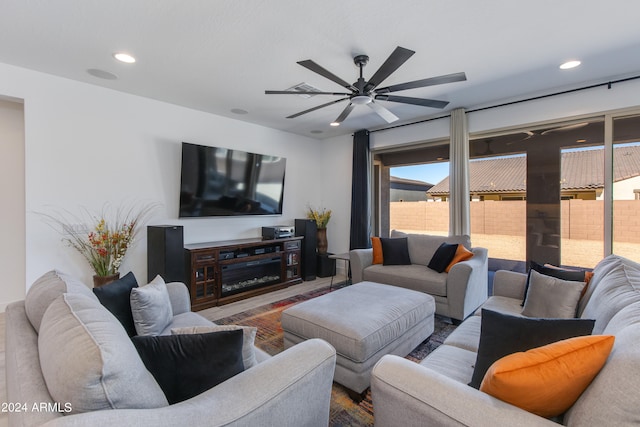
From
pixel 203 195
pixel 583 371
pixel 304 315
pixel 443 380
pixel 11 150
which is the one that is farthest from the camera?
pixel 203 195

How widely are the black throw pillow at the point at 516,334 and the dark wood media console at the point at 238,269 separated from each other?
3134 millimetres

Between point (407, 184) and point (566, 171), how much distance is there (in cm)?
208

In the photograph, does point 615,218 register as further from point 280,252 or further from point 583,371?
point 280,252

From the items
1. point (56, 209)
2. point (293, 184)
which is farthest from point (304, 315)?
point (293, 184)

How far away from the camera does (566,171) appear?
11.4 ft

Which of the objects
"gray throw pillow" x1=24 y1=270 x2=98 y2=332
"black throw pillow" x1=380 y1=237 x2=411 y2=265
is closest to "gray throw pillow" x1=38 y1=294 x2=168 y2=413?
"gray throw pillow" x1=24 y1=270 x2=98 y2=332

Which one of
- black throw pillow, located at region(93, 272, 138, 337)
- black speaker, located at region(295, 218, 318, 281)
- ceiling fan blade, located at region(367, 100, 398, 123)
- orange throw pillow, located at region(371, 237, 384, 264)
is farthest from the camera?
black speaker, located at region(295, 218, 318, 281)

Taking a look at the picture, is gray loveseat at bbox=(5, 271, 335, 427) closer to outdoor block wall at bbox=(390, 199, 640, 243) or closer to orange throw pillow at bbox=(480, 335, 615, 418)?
orange throw pillow at bbox=(480, 335, 615, 418)

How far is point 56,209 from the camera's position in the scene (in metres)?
3.02

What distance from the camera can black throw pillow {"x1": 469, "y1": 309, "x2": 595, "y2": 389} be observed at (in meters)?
1.13

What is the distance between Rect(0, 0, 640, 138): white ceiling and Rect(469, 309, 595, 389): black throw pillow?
77.7 inches

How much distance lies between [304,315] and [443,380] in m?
1.24

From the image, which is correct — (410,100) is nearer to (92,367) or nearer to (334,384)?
(334,384)

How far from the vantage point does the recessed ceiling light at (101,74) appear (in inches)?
113
